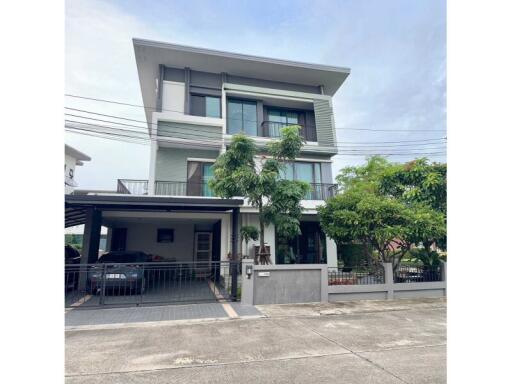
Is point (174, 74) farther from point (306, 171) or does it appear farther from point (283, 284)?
point (283, 284)

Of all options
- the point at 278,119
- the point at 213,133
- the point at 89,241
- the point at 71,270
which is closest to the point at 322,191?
the point at 278,119

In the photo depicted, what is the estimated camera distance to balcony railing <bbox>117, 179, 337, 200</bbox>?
12188mm

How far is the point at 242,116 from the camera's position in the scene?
14.4 meters

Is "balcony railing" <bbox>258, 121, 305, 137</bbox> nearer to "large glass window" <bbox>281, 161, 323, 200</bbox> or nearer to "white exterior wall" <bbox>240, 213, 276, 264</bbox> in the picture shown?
"large glass window" <bbox>281, 161, 323, 200</bbox>

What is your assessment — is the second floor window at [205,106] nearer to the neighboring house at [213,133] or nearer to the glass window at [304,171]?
the neighboring house at [213,133]

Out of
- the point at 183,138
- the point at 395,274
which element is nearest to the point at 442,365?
the point at 395,274

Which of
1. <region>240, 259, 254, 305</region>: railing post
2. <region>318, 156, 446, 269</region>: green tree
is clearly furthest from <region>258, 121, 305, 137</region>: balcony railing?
<region>240, 259, 254, 305</region>: railing post

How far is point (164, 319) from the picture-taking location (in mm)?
6609

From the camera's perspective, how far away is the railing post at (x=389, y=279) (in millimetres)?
9031
